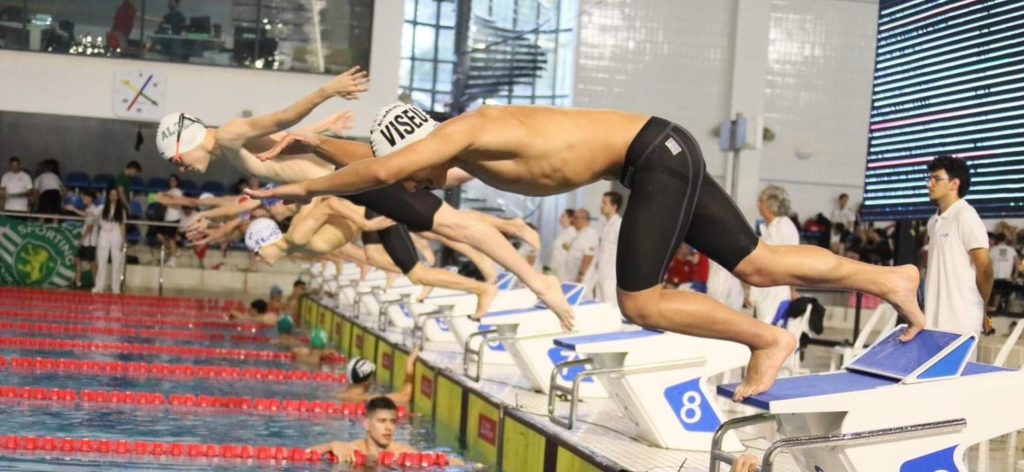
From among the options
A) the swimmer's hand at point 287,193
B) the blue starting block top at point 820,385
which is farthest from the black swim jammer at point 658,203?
the swimmer's hand at point 287,193

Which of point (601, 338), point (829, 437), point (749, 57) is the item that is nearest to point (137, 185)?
point (749, 57)

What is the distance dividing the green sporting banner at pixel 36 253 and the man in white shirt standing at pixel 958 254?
14.3 m

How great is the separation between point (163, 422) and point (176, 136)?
2065mm

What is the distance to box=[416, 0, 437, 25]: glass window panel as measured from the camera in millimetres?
24906

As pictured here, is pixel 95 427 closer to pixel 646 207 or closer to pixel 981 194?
pixel 646 207

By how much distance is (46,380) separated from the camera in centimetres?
907

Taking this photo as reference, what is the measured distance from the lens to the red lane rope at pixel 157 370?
959cm

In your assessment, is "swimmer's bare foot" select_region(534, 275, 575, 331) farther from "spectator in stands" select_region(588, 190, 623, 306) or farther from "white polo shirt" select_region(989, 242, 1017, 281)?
"white polo shirt" select_region(989, 242, 1017, 281)

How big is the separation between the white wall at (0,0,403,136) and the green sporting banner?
5.25 feet

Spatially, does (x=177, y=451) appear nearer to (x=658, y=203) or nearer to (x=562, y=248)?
(x=658, y=203)

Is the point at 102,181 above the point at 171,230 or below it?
above

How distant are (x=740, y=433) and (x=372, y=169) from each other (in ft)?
9.99

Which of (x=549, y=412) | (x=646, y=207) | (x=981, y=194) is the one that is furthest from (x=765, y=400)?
(x=981, y=194)

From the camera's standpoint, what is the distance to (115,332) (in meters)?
12.5
